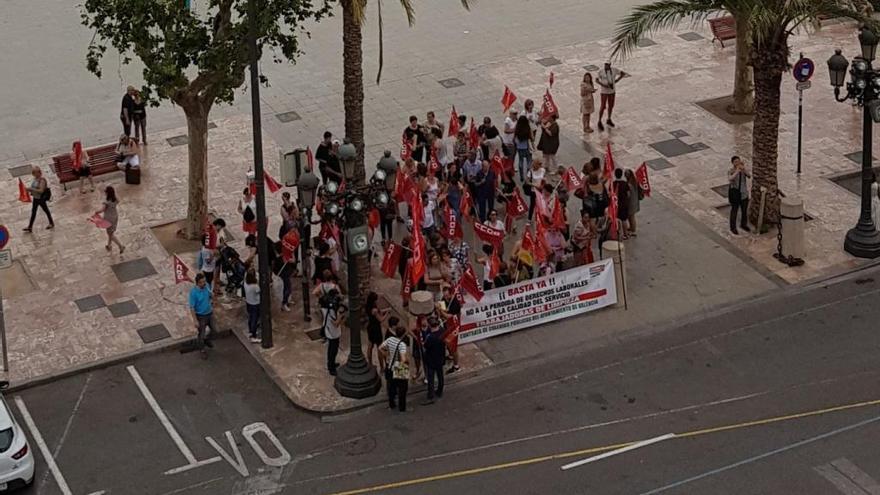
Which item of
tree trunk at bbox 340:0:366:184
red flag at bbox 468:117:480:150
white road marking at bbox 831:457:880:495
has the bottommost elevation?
white road marking at bbox 831:457:880:495

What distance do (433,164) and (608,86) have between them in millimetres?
5809

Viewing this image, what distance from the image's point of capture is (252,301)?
26.5 meters

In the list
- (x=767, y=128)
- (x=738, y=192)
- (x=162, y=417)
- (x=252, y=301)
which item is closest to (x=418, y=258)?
(x=252, y=301)

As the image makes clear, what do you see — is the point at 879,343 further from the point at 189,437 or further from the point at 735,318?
the point at 189,437

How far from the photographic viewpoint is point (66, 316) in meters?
27.8

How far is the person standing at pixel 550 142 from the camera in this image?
32.2 metres

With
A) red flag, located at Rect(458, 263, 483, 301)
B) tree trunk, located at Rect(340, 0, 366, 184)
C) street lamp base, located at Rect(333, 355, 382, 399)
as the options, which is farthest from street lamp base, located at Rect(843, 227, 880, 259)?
street lamp base, located at Rect(333, 355, 382, 399)

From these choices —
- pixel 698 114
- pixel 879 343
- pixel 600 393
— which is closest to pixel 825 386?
pixel 879 343

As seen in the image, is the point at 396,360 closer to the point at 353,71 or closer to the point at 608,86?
the point at 353,71

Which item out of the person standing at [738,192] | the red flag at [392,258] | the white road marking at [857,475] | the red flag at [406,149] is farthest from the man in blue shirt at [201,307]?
the white road marking at [857,475]

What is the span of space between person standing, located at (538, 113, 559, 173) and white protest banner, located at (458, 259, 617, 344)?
5.08 meters

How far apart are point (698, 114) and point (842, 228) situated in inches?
255

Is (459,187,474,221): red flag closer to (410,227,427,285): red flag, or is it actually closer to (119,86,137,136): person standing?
(410,227,427,285): red flag

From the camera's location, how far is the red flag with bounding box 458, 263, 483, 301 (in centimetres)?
2616
